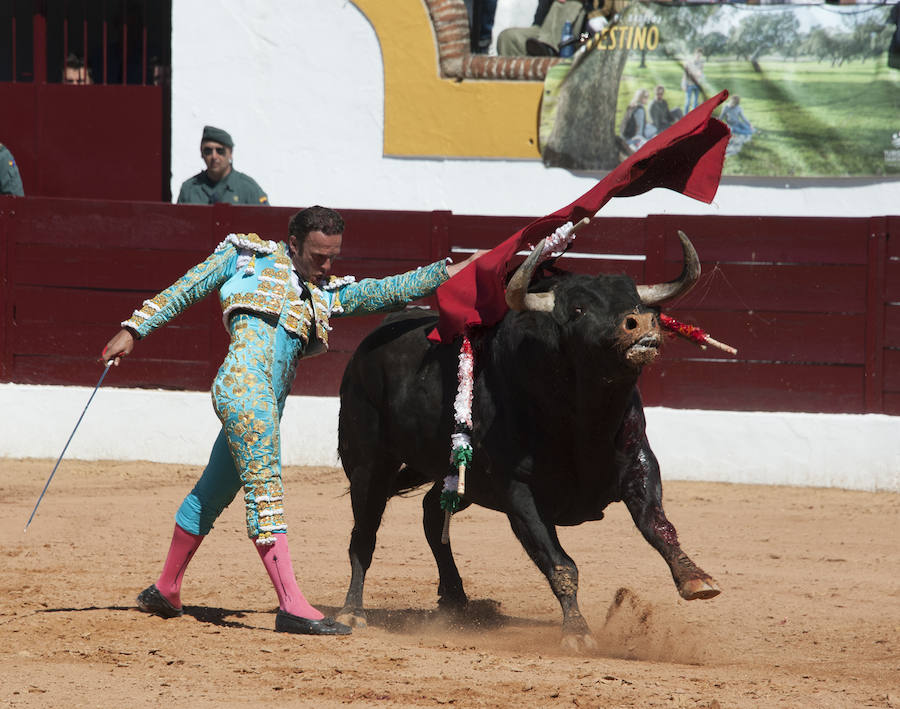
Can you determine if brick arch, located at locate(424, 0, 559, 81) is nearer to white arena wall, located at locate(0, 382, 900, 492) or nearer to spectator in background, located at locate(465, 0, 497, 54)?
spectator in background, located at locate(465, 0, 497, 54)

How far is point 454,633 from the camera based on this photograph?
4.59 meters

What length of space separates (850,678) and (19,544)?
344cm

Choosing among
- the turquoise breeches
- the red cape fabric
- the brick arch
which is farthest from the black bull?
the brick arch

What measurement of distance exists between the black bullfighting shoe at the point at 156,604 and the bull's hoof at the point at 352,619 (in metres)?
0.52

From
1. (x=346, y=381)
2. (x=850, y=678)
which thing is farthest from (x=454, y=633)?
(x=850, y=678)

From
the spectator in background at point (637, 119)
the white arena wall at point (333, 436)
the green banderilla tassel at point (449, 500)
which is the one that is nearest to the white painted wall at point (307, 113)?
the spectator in background at point (637, 119)

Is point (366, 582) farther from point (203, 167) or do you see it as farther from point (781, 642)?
point (203, 167)

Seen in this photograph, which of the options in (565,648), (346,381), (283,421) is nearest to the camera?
(565,648)

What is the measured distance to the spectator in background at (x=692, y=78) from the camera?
8.70 meters

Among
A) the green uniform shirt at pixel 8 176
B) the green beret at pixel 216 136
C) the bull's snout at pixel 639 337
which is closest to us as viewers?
the bull's snout at pixel 639 337

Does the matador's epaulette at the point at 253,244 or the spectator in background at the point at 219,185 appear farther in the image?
the spectator in background at the point at 219,185

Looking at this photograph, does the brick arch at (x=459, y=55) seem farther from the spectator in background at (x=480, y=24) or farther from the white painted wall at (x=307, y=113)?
the white painted wall at (x=307, y=113)

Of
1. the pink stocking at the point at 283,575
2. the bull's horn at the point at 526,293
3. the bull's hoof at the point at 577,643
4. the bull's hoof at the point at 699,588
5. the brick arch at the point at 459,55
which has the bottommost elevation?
the bull's hoof at the point at 577,643

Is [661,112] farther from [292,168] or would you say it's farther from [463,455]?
[463,455]
